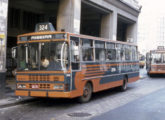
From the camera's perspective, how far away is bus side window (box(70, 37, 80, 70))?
10641 mm

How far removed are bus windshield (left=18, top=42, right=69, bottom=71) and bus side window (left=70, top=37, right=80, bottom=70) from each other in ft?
1.07

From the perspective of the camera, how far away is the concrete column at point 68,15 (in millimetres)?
18766

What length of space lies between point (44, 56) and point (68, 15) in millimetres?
8684

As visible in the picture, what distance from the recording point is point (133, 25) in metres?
32.6

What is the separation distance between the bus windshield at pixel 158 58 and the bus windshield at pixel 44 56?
61.2 feet

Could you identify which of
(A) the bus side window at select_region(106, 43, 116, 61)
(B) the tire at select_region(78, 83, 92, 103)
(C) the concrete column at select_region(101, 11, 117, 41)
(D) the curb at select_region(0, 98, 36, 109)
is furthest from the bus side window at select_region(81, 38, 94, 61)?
(C) the concrete column at select_region(101, 11, 117, 41)

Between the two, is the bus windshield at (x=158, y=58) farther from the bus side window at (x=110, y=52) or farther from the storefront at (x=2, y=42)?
the storefront at (x=2, y=42)

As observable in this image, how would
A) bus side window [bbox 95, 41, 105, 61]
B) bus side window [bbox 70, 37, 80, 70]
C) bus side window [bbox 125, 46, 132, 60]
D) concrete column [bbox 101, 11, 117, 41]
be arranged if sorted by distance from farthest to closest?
concrete column [bbox 101, 11, 117, 41] → bus side window [bbox 125, 46, 132, 60] → bus side window [bbox 95, 41, 105, 61] → bus side window [bbox 70, 37, 80, 70]

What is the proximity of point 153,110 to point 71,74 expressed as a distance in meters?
3.20

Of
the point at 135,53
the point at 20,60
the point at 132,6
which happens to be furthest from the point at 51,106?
the point at 132,6

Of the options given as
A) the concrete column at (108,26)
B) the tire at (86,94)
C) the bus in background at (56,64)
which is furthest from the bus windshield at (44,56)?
the concrete column at (108,26)

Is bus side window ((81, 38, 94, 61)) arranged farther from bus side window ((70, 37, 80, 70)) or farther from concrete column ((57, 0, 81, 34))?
concrete column ((57, 0, 81, 34))

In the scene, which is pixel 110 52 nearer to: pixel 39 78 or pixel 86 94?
pixel 86 94

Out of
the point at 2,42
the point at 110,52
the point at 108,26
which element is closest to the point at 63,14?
the point at 110,52
